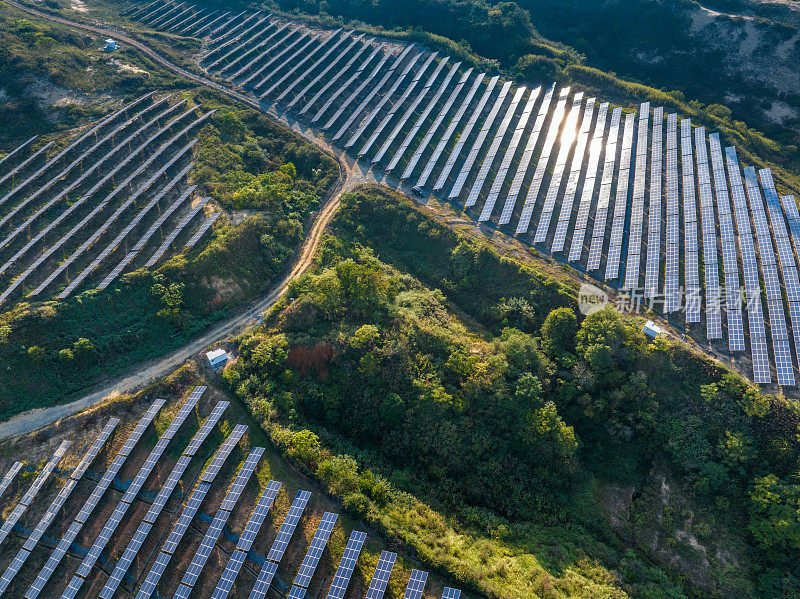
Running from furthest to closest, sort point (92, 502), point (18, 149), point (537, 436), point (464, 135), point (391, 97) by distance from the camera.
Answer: point (391, 97) → point (464, 135) → point (18, 149) → point (537, 436) → point (92, 502)

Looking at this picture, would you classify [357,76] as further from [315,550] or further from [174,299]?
[315,550]

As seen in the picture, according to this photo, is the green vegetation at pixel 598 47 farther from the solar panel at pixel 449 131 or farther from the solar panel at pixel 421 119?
the solar panel at pixel 449 131

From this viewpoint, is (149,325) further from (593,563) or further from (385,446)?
(593,563)

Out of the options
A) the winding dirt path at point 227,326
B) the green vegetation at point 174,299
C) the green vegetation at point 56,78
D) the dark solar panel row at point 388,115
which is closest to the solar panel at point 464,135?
the dark solar panel row at point 388,115

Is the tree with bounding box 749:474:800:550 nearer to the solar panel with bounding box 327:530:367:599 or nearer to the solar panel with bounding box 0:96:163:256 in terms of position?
the solar panel with bounding box 327:530:367:599

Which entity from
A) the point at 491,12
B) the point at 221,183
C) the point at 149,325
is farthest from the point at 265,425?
the point at 491,12

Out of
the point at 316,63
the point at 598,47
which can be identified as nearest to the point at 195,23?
the point at 316,63
